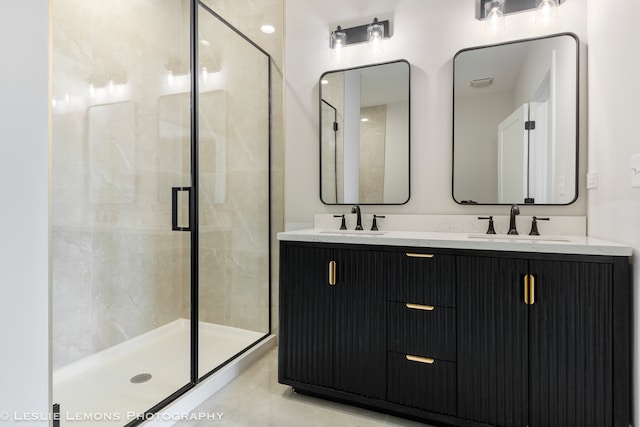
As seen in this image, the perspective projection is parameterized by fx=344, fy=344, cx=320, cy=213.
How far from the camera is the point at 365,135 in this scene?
2285 mm

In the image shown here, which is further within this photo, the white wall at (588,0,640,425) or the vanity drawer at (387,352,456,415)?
the vanity drawer at (387,352,456,415)

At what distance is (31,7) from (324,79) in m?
1.72

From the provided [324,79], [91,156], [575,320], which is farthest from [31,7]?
[575,320]

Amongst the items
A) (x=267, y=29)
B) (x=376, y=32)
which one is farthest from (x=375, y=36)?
(x=267, y=29)

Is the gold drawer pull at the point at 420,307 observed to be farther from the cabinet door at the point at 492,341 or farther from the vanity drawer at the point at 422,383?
the vanity drawer at the point at 422,383

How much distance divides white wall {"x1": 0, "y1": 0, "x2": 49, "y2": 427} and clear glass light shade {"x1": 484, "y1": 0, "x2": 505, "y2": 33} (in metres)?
2.11

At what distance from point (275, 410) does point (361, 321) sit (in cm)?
66

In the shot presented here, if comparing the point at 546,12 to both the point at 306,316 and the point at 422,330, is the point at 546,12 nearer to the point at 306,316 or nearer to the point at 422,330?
the point at 422,330

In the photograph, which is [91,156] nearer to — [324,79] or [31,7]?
[31,7]

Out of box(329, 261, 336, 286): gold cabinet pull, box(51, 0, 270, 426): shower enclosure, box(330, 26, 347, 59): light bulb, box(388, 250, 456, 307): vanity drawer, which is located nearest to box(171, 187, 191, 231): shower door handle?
box(51, 0, 270, 426): shower enclosure

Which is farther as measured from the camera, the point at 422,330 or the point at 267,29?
the point at 267,29

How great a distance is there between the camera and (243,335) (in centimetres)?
253

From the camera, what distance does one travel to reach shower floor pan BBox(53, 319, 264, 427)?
1613mm

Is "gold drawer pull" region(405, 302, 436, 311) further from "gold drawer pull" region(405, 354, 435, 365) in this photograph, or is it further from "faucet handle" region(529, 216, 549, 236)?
"faucet handle" region(529, 216, 549, 236)
